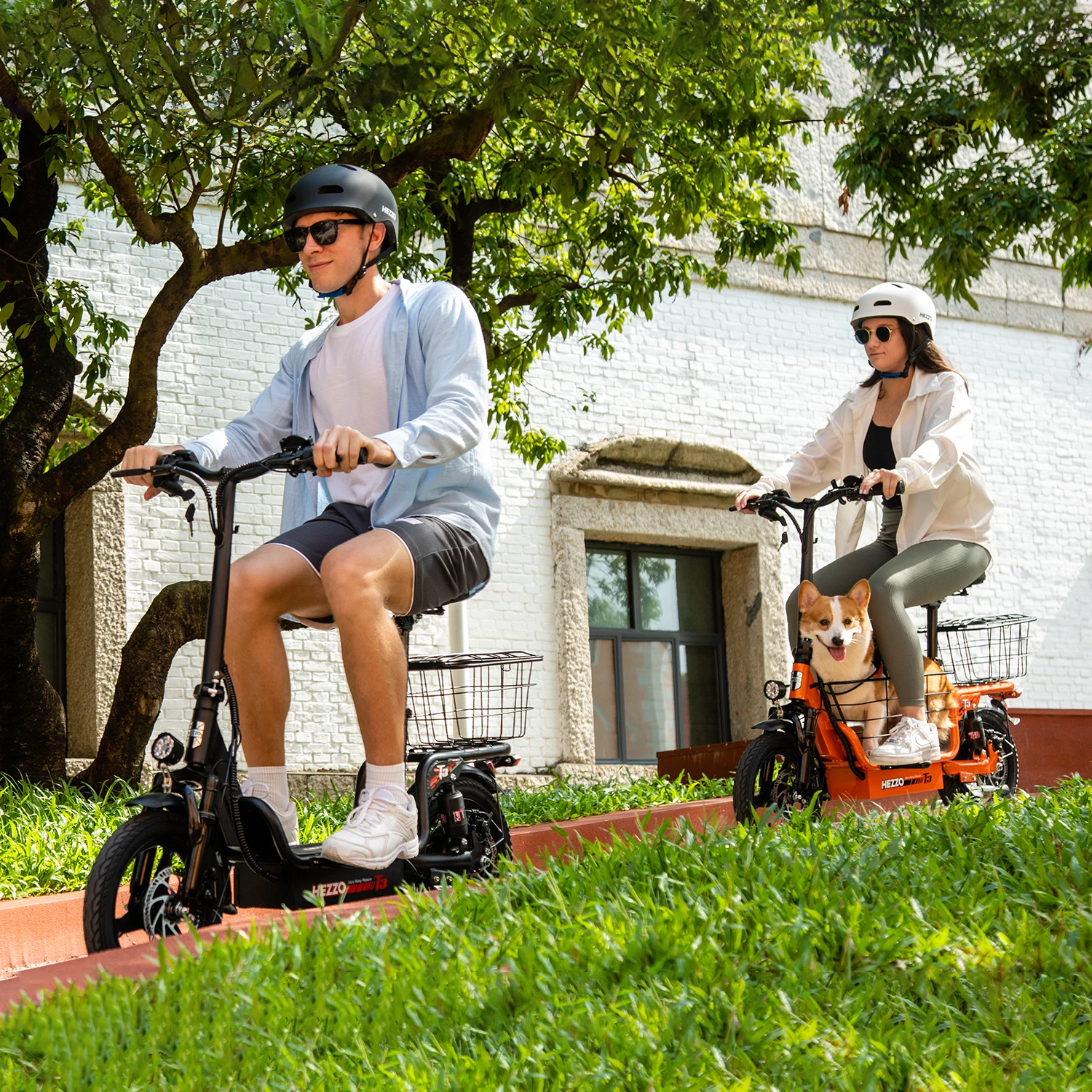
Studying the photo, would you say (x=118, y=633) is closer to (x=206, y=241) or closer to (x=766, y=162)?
(x=206, y=241)

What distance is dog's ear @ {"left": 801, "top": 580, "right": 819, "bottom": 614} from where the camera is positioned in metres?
5.05

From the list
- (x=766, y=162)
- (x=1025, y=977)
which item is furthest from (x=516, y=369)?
(x=1025, y=977)

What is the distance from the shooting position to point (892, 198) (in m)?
8.51

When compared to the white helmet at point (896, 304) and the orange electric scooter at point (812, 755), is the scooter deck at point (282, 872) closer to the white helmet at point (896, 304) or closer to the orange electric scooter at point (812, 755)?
the orange electric scooter at point (812, 755)

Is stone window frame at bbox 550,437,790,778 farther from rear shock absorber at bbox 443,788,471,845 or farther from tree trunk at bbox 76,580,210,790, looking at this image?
rear shock absorber at bbox 443,788,471,845

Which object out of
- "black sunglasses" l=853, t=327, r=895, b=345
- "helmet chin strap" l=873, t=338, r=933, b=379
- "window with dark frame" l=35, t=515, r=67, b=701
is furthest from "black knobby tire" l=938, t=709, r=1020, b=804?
"window with dark frame" l=35, t=515, r=67, b=701

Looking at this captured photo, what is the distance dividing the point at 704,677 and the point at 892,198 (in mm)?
4889

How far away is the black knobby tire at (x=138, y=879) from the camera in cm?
305

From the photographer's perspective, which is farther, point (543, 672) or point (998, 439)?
point (998, 439)

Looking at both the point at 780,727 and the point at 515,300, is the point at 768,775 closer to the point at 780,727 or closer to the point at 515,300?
the point at 780,727

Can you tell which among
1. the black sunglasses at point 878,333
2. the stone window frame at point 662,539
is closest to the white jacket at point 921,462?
the black sunglasses at point 878,333

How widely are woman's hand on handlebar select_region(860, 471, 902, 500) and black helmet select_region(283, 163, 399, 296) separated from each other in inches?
72.9

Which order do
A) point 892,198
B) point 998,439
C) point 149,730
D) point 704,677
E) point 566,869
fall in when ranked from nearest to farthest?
point 566,869, point 149,730, point 892,198, point 704,677, point 998,439

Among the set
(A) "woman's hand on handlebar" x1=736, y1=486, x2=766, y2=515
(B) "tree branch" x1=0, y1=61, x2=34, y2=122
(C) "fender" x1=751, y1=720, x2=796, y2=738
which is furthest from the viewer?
(B) "tree branch" x1=0, y1=61, x2=34, y2=122
